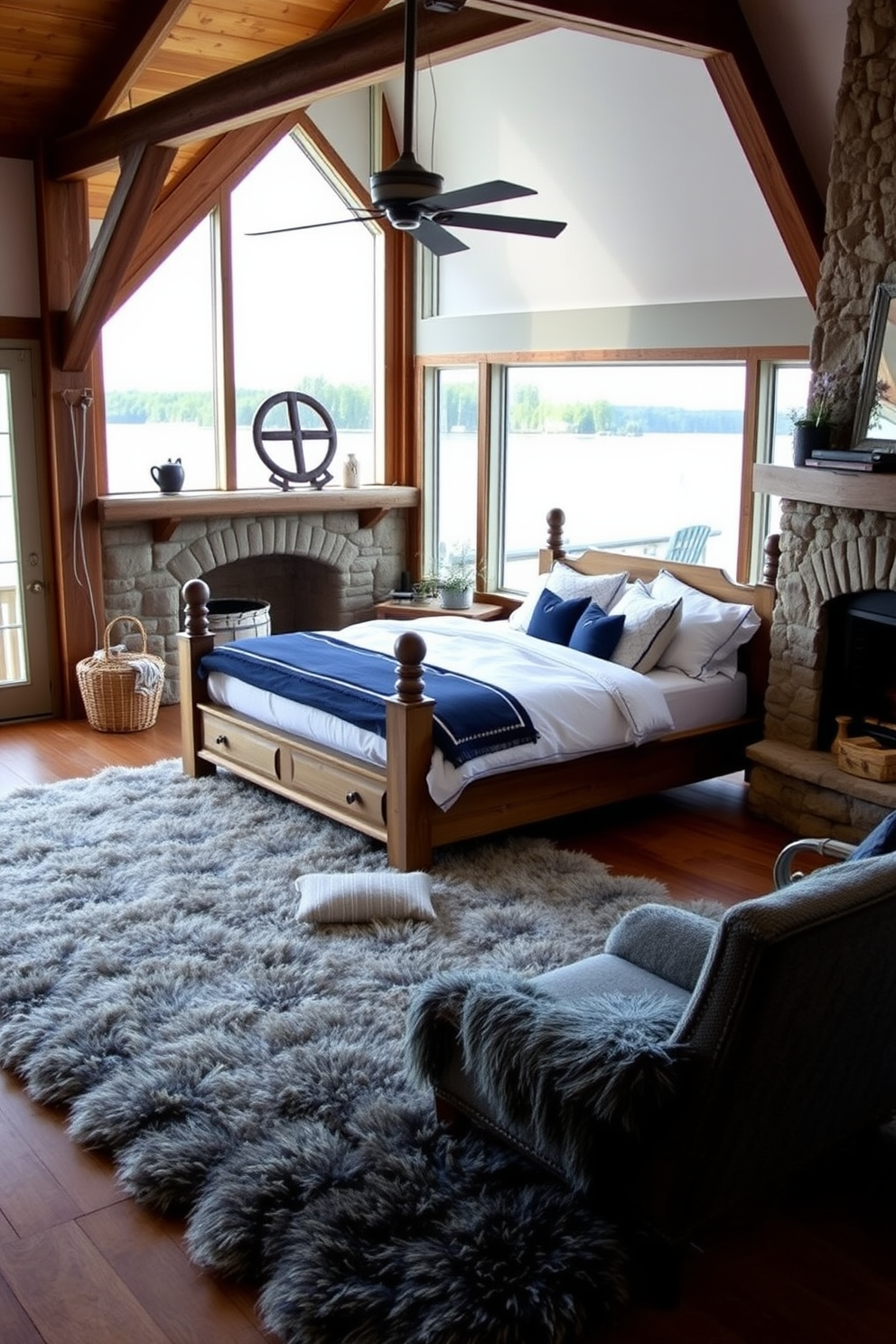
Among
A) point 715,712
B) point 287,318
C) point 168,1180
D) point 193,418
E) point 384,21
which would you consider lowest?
point 168,1180

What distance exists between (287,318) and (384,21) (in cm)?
348

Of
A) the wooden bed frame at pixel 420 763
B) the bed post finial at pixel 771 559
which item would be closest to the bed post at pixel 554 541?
the wooden bed frame at pixel 420 763

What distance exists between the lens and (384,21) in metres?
4.86

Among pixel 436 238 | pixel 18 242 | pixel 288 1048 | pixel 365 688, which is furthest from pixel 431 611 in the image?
pixel 288 1048

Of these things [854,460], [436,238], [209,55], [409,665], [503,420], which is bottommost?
[409,665]

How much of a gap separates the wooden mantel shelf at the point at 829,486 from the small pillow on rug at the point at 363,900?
89.1 inches

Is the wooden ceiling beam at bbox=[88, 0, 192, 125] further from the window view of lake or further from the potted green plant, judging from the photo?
the potted green plant

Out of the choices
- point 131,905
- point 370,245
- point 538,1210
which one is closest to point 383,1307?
point 538,1210

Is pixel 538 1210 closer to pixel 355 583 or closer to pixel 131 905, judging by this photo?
pixel 131 905

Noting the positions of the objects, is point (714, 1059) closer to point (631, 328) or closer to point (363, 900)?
point (363, 900)

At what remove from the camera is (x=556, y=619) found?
20.7 feet

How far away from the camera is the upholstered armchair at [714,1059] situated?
2.43 metres

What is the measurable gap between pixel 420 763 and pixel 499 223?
1954mm

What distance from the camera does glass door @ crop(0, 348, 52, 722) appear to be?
23.8ft
